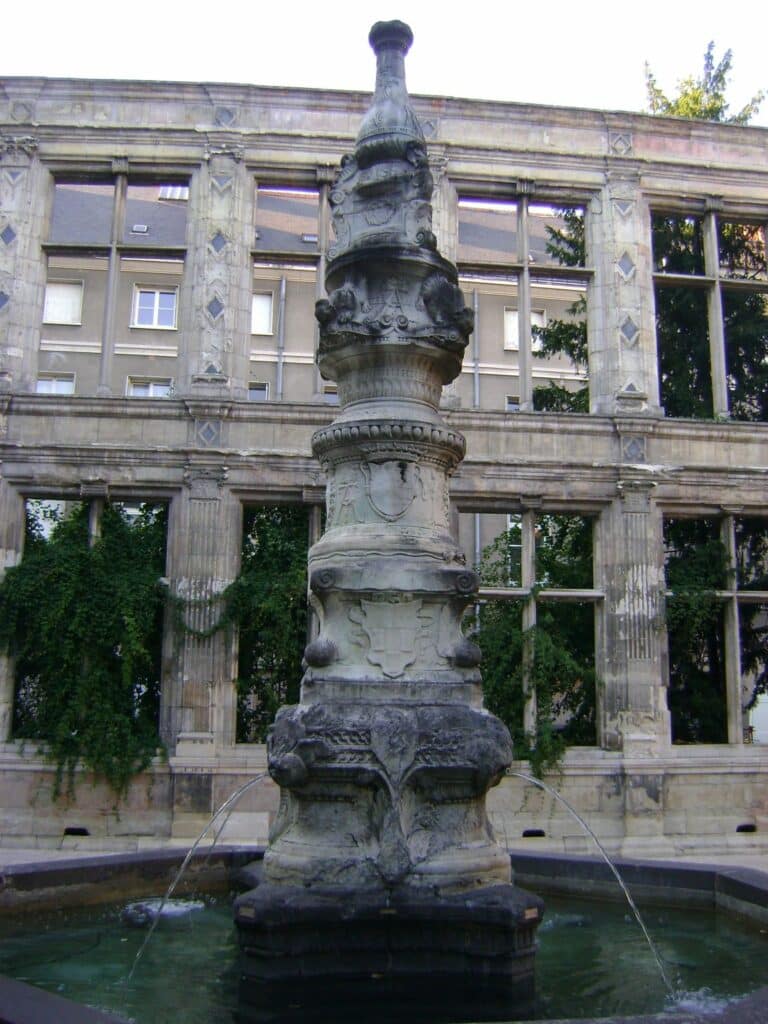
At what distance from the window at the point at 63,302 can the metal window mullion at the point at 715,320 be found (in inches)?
611

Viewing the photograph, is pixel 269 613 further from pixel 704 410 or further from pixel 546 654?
pixel 704 410

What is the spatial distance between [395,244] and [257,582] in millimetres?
7632

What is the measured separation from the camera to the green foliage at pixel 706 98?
20.0 meters

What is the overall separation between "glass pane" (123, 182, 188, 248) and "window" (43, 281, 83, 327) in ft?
6.15

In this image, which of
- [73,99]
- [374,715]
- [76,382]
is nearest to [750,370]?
[73,99]

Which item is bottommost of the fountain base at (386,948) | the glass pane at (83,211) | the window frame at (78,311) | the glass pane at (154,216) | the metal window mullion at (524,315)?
the fountain base at (386,948)

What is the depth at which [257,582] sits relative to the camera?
13555mm

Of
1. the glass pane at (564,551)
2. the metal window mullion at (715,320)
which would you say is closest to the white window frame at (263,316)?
the glass pane at (564,551)

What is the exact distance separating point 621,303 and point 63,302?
Answer: 1544cm

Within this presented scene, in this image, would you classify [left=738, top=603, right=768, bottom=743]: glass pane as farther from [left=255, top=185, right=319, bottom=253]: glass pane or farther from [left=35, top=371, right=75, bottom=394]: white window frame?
[left=35, top=371, right=75, bottom=394]: white window frame

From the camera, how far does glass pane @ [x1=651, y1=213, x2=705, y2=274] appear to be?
16.9m

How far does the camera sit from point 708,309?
Result: 16.0 meters

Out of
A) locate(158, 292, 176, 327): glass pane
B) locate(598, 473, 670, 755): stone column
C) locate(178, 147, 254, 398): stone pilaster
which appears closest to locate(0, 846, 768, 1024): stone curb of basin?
locate(598, 473, 670, 755): stone column

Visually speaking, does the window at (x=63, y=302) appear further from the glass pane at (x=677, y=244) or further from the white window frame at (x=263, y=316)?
the glass pane at (x=677, y=244)
